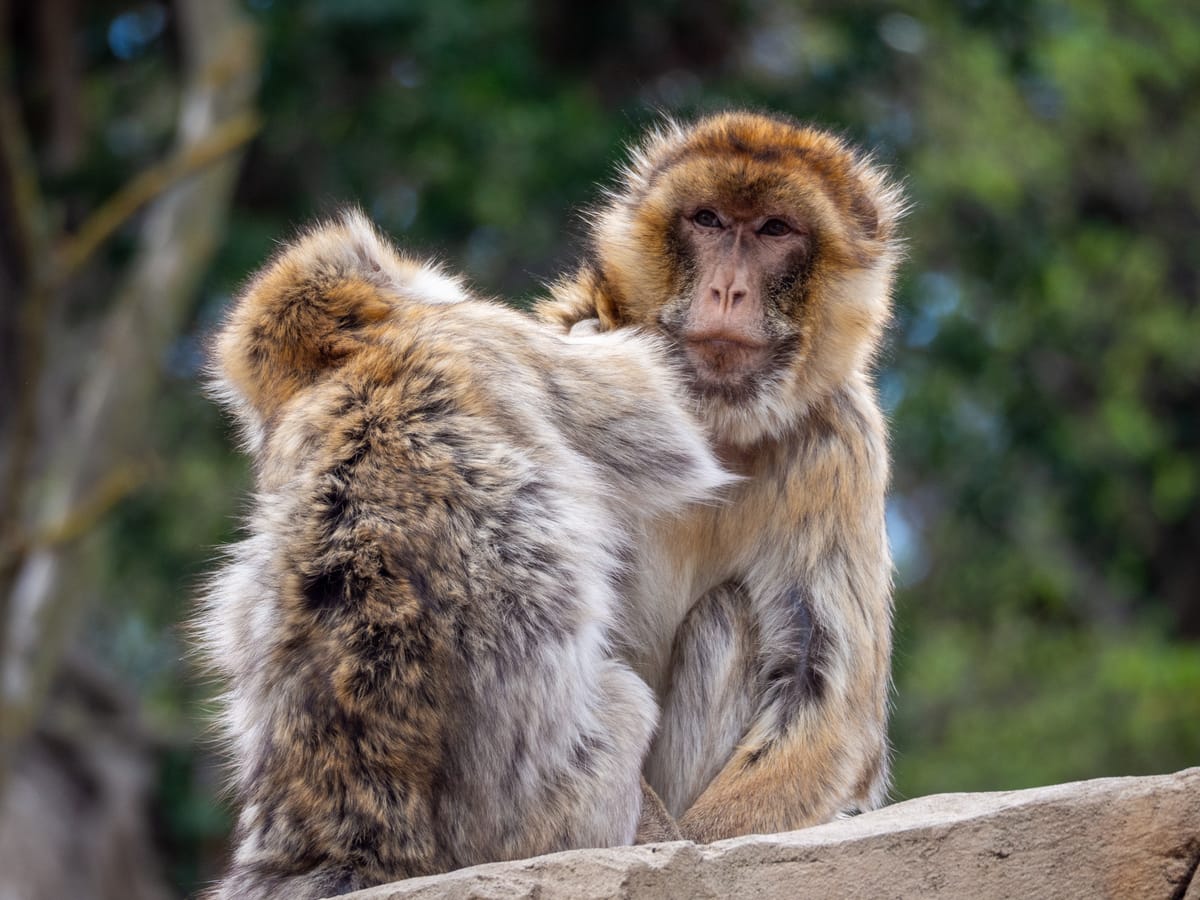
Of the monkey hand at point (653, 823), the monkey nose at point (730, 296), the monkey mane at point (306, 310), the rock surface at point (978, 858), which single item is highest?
the monkey nose at point (730, 296)

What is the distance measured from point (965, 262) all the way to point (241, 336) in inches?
350

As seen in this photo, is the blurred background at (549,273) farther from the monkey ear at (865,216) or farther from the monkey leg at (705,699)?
the monkey leg at (705,699)

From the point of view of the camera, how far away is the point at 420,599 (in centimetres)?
328

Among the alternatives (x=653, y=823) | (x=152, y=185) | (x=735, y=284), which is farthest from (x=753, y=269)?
(x=152, y=185)

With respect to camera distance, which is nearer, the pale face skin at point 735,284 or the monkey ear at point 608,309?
the pale face skin at point 735,284

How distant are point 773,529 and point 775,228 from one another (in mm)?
699

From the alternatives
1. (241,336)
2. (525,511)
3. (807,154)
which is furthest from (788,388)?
(241,336)

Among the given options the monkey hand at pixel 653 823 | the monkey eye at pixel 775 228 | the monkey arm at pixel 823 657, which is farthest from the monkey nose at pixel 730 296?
the monkey hand at pixel 653 823

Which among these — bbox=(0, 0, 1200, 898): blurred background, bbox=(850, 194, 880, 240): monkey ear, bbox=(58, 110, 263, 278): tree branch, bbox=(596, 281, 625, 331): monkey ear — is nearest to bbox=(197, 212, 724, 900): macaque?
bbox=(596, 281, 625, 331): monkey ear

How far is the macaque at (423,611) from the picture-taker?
324 cm

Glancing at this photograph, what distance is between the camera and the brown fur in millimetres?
4035

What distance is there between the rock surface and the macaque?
0.83ft

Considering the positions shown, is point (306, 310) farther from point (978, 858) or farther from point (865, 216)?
point (978, 858)

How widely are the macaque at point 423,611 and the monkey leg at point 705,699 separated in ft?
1.25
